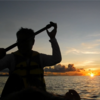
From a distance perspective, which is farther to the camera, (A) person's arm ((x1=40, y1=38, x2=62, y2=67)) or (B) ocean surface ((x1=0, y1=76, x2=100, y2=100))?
(B) ocean surface ((x1=0, y1=76, x2=100, y2=100))

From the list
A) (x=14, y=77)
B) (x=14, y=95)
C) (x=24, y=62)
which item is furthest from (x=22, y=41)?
(x=14, y=95)

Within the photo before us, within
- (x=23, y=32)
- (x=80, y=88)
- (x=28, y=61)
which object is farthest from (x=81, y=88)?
(x=23, y=32)

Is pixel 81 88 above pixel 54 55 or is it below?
below

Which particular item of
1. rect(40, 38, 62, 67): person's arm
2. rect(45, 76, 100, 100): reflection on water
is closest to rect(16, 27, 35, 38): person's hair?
rect(40, 38, 62, 67): person's arm

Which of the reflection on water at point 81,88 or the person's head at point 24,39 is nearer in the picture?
the person's head at point 24,39

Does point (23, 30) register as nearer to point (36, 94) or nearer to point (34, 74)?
point (34, 74)

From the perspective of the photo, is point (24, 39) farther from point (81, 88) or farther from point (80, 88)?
point (81, 88)

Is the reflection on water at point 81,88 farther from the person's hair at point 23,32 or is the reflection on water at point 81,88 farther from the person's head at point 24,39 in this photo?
the person's hair at point 23,32

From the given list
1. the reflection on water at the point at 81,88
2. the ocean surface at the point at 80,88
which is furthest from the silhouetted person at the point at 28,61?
the reflection on water at the point at 81,88

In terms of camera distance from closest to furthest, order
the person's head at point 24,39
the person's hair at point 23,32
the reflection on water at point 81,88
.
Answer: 1. the person's head at point 24,39
2. the person's hair at point 23,32
3. the reflection on water at point 81,88

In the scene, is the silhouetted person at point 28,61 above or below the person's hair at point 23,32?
below

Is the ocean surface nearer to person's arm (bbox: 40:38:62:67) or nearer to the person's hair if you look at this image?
person's arm (bbox: 40:38:62:67)

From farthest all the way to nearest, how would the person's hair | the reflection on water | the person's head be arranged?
the reflection on water → the person's hair → the person's head

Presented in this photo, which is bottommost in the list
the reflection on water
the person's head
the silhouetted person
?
the reflection on water
